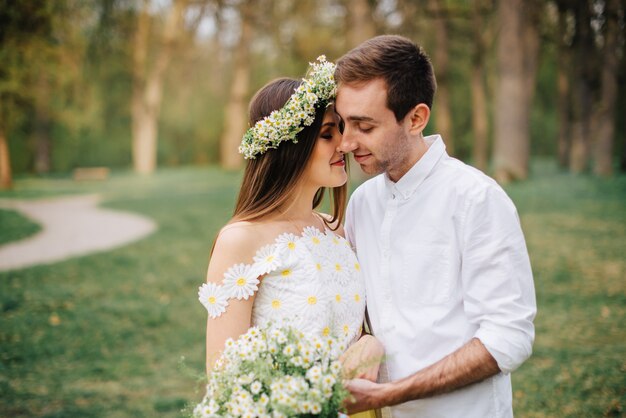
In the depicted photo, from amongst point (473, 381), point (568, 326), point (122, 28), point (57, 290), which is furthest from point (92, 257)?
point (473, 381)

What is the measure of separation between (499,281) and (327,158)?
964 millimetres

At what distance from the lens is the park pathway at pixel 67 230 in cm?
1109

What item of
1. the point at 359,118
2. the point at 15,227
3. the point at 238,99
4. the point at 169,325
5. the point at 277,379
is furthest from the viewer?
the point at 238,99

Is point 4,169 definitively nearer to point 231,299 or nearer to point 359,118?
point 231,299

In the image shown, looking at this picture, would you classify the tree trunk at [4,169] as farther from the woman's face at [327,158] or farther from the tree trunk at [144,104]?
the woman's face at [327,158]

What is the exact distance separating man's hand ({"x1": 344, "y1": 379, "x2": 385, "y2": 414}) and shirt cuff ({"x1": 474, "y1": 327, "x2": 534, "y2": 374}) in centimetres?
42

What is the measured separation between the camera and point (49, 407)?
519 cm

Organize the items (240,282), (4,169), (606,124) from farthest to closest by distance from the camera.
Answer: (4,169), (606,124), (240,282)

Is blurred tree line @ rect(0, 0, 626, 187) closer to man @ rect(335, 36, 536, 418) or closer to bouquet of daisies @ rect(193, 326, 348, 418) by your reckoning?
man @ rect(335, 36, 536, 418)

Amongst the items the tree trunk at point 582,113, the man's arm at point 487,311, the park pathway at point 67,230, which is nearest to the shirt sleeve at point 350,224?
the man's arm at point 487,311

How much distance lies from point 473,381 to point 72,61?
49.7 feet

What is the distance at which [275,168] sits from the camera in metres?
2.64

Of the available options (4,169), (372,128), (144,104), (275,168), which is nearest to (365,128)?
(372,128)

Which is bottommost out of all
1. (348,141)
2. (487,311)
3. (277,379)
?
(277,379)
